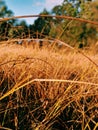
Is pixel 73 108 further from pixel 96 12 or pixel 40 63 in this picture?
pixel 96 12

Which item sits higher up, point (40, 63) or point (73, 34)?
point (40, 63)

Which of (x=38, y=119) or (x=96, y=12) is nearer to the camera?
(x=38, y=119)

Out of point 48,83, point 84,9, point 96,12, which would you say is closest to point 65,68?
point 48,83

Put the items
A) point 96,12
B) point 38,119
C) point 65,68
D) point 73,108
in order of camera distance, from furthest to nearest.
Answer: point 96,12 → point 65,68 → point 73,108 → point 38,119

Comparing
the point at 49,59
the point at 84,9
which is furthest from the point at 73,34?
the point at 49,59

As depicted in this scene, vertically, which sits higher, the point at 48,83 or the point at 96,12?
the point at 48,83

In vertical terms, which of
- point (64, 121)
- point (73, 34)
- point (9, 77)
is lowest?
point (73, 34)

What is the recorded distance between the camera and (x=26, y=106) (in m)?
1.24

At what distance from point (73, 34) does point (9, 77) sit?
45.8 feet

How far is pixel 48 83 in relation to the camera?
59.6 inches

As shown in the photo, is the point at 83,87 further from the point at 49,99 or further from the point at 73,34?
the point at 73,34

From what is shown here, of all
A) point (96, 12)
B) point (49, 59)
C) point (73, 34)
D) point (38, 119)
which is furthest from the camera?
point (96, 12)

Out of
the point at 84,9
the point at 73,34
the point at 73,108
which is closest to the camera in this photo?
the point at 73,108

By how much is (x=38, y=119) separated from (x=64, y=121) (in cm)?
11
